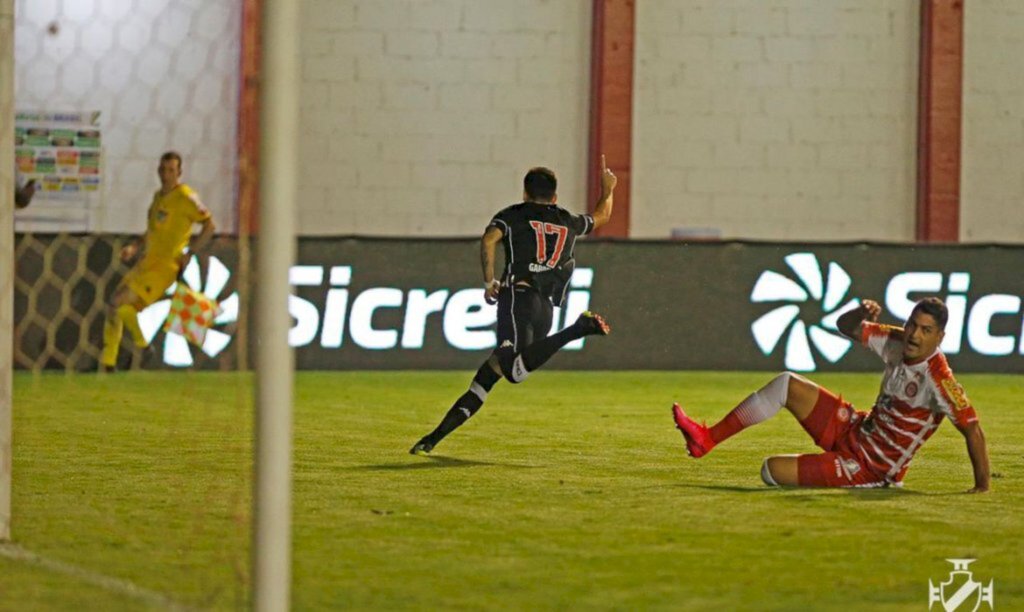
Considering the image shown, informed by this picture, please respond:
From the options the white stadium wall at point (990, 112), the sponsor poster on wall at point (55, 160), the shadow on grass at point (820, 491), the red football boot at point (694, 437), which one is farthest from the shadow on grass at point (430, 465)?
the white stadium wall at point (990, 112)

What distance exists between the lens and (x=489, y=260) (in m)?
9.81

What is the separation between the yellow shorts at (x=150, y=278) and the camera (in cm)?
1464

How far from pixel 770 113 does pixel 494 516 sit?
1337 cm

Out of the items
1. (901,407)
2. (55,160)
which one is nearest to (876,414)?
(901,407)

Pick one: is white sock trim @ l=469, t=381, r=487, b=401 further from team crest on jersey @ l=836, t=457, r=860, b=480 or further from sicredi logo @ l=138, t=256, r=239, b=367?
sicredi logo @ l=138, t=256, r=239, b=367

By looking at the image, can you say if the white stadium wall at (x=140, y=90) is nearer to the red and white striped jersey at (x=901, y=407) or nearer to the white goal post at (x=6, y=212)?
the red and white striped jersey at (x=901, y=407)

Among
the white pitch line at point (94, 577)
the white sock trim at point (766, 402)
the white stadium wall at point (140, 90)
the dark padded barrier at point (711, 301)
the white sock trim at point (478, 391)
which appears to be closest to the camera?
the white pitch line at point (94, 577)

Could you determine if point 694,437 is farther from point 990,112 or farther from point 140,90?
point 990,112

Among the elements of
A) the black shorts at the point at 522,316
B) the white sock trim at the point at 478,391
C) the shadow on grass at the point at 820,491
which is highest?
the black shorts at the point at 522,316

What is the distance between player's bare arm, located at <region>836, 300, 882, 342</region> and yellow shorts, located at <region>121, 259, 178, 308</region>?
7692 mm

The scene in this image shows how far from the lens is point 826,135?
20109 mm

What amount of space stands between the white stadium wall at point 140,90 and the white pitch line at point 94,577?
38.9ft

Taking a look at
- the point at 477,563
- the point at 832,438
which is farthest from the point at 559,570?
the point at 832,438

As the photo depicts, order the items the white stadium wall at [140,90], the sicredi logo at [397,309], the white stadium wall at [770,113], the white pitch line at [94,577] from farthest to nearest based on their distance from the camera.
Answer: the white stadium wall at [770,113]
the white stadium wall at [140,90]
the sicredi logo at [397,309]
the white pitch line at [94,577]
